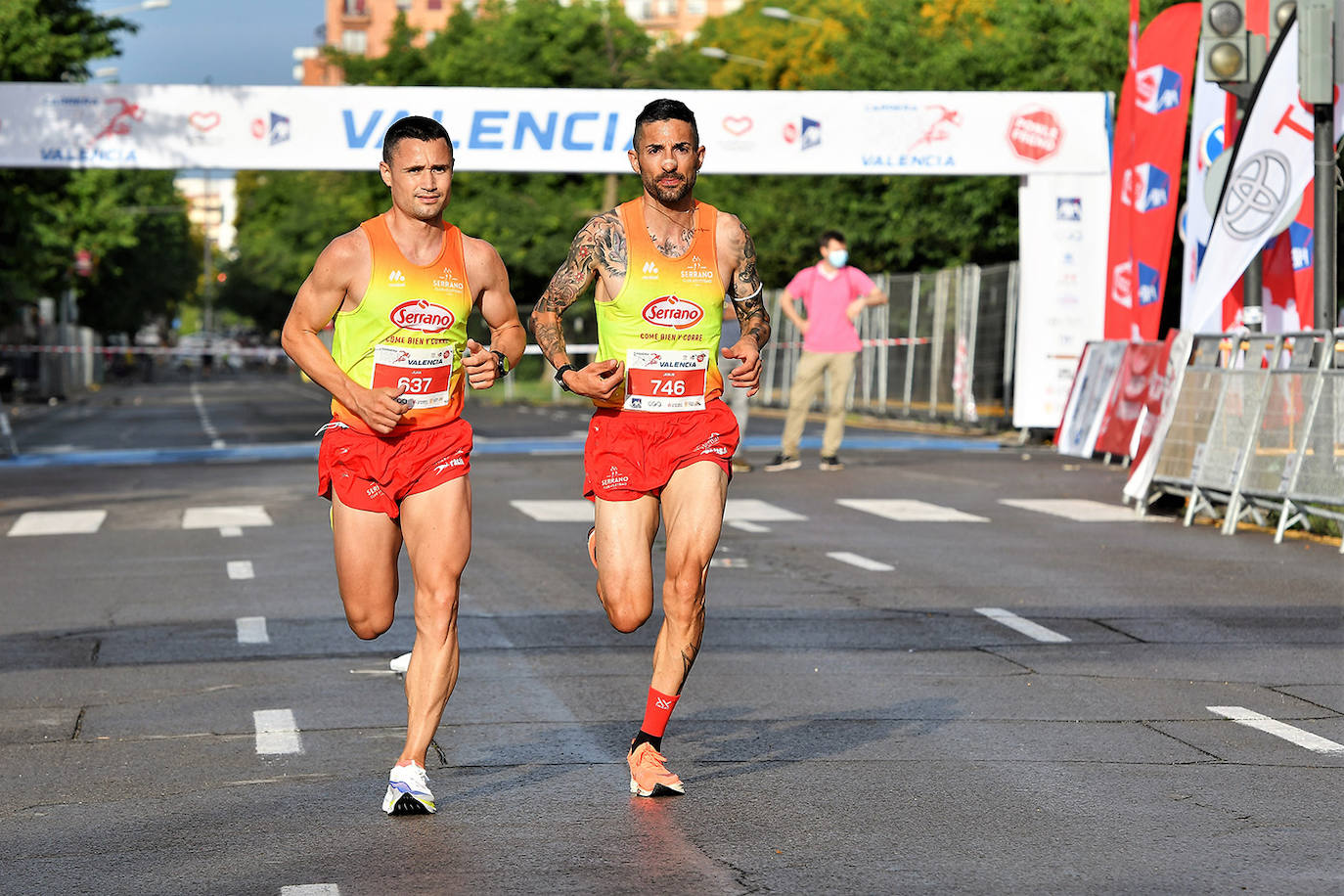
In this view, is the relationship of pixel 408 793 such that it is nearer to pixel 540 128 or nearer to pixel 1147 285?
pixel 1147 285

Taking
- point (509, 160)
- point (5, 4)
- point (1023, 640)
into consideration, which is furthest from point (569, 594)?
point (5, 4)

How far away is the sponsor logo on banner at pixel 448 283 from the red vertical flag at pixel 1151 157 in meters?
14.8

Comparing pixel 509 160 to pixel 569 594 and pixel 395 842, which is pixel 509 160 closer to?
pixel 569 594

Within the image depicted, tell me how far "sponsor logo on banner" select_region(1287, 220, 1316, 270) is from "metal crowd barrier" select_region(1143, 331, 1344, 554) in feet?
6.25

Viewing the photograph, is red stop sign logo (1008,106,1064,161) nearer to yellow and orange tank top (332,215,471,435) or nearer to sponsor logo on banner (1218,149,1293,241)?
sponsor logo on banner (1218,149,1293,241)

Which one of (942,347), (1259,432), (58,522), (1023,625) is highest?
(1259,432)

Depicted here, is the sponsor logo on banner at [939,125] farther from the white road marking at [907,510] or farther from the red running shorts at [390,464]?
the red running shorts at [390,464]

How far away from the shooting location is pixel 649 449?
239 inches

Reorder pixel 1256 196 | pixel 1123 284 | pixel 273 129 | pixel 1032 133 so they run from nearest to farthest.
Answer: pixel 1256 196 → pixel 1123 284 → pixel 273 129 → pixel 1032 133

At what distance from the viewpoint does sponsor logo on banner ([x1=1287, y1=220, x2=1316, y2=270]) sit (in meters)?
16.8

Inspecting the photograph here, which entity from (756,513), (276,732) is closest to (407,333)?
(276,732)

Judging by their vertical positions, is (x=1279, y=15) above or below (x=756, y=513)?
above

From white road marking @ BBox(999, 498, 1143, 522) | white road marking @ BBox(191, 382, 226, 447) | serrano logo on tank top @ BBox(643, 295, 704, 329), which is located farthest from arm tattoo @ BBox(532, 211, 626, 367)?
white road marking @ BBox(191, 382, 226, 447)

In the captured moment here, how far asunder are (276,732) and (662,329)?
2052 millimetres
